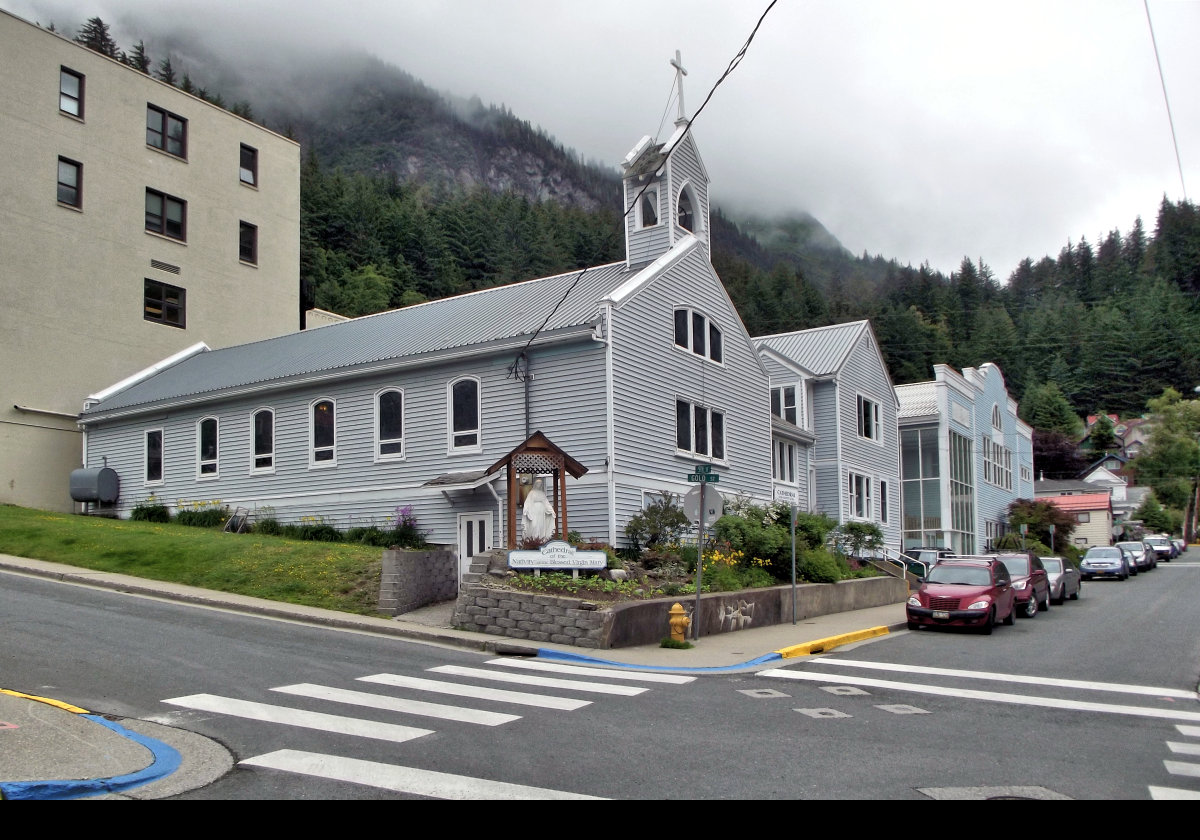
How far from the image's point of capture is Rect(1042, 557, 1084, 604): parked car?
97.0ft

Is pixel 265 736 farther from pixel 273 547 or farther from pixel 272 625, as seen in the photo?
pixel 273 547

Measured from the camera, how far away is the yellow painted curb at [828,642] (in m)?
17.3

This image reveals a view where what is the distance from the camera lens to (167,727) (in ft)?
31.7

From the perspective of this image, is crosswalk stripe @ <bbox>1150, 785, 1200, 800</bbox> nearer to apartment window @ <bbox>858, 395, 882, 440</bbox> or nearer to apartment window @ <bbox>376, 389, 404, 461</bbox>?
apartment window @ <bbox>376, 389, 404, 461</bbox>

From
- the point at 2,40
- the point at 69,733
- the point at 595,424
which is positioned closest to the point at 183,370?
the point at 2,40

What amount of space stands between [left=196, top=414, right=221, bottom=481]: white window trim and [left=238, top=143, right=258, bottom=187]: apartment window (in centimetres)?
1617


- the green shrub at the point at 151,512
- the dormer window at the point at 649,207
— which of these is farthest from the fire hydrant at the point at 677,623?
the green shrub at the point at 151,512

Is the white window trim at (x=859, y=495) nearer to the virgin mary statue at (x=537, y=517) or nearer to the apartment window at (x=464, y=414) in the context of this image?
the apartment window at (x=464, y=414)

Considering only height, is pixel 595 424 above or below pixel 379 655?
above

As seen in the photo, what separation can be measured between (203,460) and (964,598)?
2102cm

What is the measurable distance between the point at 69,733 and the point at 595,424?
15432 millimetres

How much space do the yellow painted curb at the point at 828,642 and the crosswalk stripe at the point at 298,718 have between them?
28.8 ft

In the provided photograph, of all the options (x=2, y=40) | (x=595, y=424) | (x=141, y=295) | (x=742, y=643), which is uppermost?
(x=2, y=40)

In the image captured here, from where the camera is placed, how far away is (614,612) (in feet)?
55.1
